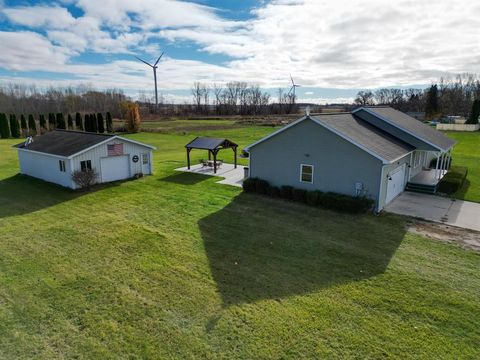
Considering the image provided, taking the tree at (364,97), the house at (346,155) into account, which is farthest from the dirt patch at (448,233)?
the tree at (364,97)

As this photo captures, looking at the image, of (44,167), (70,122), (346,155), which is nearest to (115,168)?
(44,167)

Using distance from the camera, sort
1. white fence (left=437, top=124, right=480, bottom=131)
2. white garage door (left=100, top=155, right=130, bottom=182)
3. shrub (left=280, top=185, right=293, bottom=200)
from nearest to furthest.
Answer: shrub (left=280, top=185, right=293, bottom=200) → white garage door (left=100, top=155, right=130, bottom=182) → white fence (left=437, top=124, right=480, bottom=131)

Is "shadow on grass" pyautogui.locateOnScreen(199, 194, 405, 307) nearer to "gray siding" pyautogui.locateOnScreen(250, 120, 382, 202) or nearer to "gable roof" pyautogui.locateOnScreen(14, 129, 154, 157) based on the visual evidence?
"gray siding" pyautogui.locateOnScreen(250, 120, 382, 202)

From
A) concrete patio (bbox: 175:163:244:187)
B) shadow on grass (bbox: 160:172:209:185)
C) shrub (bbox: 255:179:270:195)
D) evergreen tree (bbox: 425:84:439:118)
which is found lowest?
shadow on grass (bbox: 160:172:209:185)

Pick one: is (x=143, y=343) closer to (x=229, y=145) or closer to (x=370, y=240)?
(x=370, y=240)

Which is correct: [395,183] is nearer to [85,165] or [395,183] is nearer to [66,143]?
[85,165]

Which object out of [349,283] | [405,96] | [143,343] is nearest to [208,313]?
[143,343]

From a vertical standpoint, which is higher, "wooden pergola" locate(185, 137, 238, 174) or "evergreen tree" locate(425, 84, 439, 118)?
"evergreen tree" locate(425, 84, 439, 118)

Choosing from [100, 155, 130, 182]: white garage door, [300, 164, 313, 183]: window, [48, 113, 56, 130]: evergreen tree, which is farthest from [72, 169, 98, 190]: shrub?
[48, 113, 56, 130]: evergreen tree
